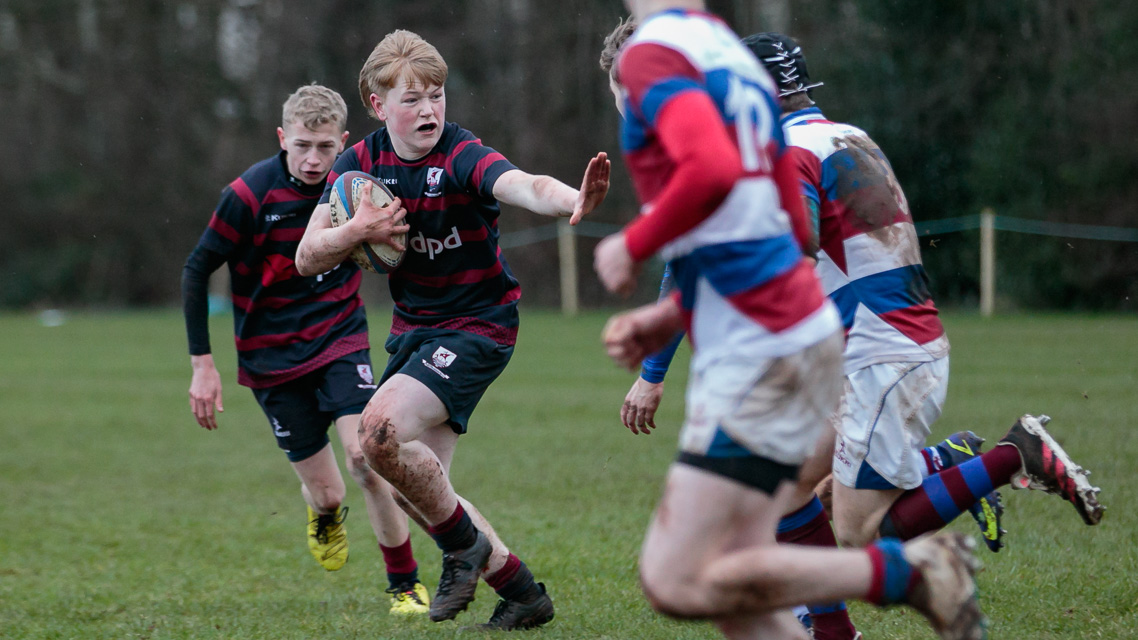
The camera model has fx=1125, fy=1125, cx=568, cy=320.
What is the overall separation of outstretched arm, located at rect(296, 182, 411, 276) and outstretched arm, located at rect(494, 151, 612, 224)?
386 millimetres

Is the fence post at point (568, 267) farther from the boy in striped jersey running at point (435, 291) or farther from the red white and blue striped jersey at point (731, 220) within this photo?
the red white and blue striped jersey at point (731, 220)

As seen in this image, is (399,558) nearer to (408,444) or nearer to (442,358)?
(408,444)

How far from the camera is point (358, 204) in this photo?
160 inches

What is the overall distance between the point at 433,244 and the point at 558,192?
0.75m

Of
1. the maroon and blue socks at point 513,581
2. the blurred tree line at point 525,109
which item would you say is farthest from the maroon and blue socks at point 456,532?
the blurred tree line at point 525,109

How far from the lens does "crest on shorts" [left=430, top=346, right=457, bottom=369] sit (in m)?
4.21

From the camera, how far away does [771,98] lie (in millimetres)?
2689

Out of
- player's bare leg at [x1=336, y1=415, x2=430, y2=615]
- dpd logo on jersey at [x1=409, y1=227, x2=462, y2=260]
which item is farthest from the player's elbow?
player's bare leg at [x1=336, y1=415, x2=430, y2=615]

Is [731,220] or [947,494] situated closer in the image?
[731,220]

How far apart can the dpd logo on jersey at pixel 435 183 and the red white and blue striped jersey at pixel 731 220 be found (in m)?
1.68

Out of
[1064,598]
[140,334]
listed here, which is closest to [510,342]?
[1064,598]

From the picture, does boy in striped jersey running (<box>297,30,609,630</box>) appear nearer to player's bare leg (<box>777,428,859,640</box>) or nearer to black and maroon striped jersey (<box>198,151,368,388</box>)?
black and maroon striped jersey (<box>198,151,368,388</box>)

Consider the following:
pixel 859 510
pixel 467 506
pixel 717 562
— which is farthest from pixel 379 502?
pixel 717 562

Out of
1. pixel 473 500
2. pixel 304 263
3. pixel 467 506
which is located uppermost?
pixel 304 263
